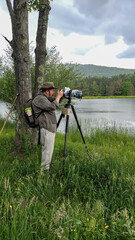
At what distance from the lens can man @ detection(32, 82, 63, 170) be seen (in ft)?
12.1

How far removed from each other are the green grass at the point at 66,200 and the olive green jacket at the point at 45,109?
86cm

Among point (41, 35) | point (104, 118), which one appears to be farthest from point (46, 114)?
point (104, 118)

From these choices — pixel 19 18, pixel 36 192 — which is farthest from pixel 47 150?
pixel 19 18

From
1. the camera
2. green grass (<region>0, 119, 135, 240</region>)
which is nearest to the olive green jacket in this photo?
the camera

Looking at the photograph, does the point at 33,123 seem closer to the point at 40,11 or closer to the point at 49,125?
the point at 49,125

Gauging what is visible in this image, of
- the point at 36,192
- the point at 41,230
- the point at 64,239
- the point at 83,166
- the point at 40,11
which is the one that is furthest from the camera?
the point at 40,11

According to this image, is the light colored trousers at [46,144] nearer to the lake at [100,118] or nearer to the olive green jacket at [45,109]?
the olive green jacket at [45,109]

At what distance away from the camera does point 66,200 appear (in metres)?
2.54

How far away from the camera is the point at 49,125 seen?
12.6 ft

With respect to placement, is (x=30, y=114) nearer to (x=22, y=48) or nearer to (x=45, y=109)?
(x=45, y=109)

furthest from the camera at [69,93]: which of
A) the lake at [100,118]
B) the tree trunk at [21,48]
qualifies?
the tree trunk at [21,48]

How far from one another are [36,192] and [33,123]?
5.03 feet

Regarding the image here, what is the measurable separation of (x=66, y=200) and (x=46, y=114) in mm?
1844

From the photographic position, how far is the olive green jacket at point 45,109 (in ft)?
12.0
